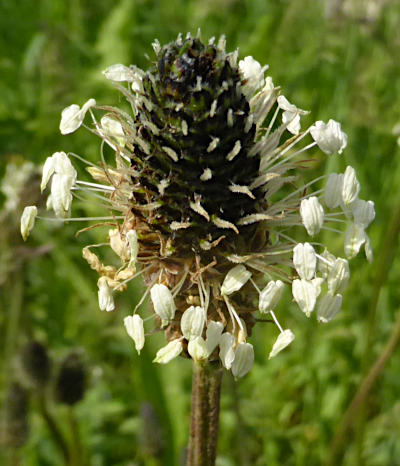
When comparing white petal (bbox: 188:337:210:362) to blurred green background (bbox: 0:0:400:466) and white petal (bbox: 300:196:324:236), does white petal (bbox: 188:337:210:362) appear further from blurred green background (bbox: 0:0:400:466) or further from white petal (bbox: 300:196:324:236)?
blurred green background (bbox: 0:0:400:466)

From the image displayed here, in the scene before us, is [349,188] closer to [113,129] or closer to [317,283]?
[317,283]

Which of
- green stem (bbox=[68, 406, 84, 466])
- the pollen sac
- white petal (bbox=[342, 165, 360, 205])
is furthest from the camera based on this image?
green stem (bbox=[68, 406, 84, 466])

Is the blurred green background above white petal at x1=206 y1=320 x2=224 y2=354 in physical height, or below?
above

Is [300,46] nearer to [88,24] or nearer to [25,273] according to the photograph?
[88,24]

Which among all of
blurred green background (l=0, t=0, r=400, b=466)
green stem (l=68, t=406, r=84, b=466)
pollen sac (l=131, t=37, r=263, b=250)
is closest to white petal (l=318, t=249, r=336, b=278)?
pollen sac (l=131, t=37, r=263, b=250)

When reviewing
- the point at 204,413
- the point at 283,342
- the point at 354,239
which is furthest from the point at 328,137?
the point at 204,413

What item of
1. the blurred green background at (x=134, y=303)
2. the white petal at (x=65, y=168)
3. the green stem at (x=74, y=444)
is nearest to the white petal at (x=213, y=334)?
the white petal at (x=65, y=168)
